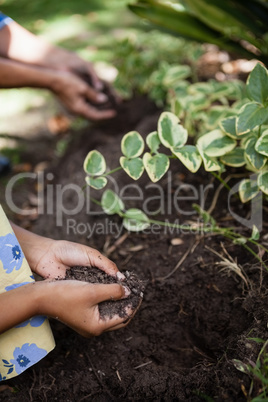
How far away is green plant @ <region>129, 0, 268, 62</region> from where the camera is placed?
6.98ft

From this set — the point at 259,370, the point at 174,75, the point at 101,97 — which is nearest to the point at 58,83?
the point at 101,97

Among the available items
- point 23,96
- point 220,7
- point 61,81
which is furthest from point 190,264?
point 23,96

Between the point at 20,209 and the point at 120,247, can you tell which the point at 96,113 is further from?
the point at 120,247

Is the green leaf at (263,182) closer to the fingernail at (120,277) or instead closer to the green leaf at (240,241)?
the green leaf at (240,241)

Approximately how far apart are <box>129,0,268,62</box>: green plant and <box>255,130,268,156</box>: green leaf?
0.96m

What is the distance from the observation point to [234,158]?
1.53 meters

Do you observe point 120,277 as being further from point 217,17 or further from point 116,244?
point 217,17

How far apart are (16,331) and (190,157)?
2.55 ft

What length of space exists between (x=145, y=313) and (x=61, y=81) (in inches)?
53.0

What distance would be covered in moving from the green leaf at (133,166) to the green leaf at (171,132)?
115mm

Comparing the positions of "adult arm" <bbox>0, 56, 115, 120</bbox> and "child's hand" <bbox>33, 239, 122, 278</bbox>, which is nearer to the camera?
"child's hand" <bbox>33, 239, 122, 278</bbox>

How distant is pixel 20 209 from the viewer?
2.19 meters

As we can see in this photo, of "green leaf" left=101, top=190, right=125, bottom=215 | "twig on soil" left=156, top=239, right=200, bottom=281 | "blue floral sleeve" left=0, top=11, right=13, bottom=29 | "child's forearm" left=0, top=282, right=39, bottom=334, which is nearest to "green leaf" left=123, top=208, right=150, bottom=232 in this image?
"green leaf" left=101, top=190, right=125, bottom=215

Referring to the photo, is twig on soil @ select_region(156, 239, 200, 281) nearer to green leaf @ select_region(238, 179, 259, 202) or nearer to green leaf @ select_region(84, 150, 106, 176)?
green leaf @ select_region(238, 179, 259, 202)
